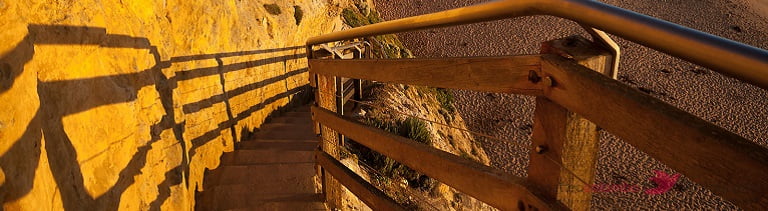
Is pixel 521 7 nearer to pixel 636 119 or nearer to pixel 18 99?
pixel 636 119

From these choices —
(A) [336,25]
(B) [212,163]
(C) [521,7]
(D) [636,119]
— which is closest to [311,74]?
(B) [212,163]

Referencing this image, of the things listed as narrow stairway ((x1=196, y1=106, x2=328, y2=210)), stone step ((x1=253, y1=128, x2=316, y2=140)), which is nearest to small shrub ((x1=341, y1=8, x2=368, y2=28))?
stone step ((x1=253, y1=128, x2=316, y2=140))

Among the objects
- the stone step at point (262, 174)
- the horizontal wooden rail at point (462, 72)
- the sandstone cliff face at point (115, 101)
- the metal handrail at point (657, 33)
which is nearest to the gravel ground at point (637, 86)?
the stone step at point (262, 174)

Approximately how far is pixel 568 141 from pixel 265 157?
13.5 feet

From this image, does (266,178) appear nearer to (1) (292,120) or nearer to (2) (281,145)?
(2) (281,145)

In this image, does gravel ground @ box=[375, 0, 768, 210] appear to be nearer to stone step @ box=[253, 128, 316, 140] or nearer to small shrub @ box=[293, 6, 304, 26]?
small shrub @ box=[293, 6, 304, 26]

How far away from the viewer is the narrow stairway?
388cm

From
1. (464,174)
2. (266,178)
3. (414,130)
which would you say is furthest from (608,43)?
(414,130)

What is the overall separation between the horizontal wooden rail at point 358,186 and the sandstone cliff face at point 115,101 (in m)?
1.30

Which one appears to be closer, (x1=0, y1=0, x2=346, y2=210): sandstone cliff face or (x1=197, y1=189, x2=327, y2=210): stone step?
(x1=0, y1=0, x2=346, y2=210): sandstone cliff face

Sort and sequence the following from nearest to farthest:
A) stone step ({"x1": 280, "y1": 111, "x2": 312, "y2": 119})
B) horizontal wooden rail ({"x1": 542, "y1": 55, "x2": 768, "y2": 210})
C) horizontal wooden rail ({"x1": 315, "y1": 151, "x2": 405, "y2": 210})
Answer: horizontal wooden rail ({"x1": 542, "y1": 55, "x2": 768, "y2": 210}), horizontal wooden rail ({"x1": 315, "y1": 151, "x2": 405, "y2": 210}), stone step ({"x1": 280, "y1": 111, "x2": 312, "y2": 119})

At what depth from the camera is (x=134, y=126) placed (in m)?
3.17

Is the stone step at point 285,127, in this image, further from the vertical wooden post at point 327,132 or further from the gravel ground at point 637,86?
the gravel ground at point 637,86

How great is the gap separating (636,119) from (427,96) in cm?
1123
